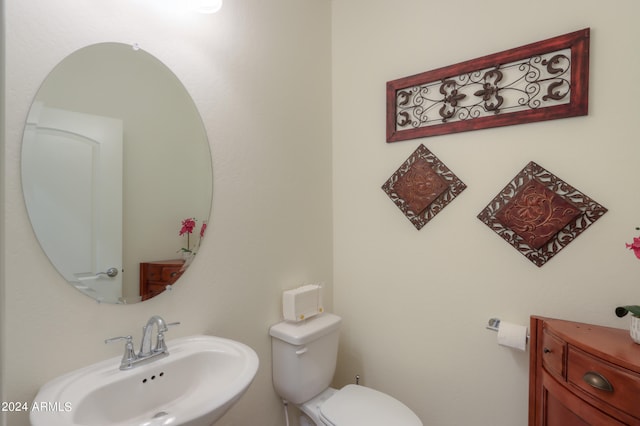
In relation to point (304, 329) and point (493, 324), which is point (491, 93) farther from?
point (304, 329)

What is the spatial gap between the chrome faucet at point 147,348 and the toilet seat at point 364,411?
793mm

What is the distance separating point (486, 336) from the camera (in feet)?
4.90

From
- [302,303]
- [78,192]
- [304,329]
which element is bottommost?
[304,329]

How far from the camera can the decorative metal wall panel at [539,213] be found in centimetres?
130

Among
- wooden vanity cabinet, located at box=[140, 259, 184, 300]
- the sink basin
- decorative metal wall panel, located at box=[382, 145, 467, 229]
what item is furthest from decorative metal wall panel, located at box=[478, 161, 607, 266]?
wooden vanity cabinet, located at box=[140, 259, 184, 300]

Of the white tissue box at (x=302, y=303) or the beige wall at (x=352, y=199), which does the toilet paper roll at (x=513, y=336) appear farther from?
the white tissue box at (x=302, y=303)

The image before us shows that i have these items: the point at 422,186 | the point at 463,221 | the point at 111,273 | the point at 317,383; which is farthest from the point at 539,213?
the point at 111,273

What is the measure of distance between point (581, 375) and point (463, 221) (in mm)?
740

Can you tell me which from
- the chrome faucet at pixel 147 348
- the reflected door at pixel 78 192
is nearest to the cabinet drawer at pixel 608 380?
the chrome faucet at pixel 147 348

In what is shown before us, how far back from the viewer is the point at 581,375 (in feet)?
3.45

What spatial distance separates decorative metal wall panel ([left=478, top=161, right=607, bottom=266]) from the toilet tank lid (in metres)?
0.95

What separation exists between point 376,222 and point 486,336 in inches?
31.2

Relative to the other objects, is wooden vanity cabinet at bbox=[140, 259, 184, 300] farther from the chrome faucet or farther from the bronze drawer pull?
the bronze drawer pull

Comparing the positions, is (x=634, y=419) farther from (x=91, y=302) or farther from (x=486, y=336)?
(x=91, y=302)
